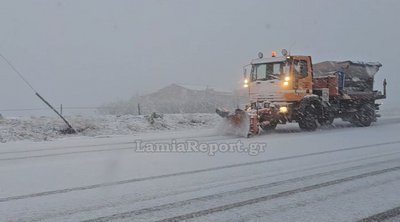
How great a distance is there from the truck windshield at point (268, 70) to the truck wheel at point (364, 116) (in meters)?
5.25

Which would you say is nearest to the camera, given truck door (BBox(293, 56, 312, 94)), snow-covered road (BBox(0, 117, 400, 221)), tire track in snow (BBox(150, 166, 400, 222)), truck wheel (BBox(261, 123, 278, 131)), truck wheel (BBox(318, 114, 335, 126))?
tire track in snow (BBox(150, 166, 400, 222))

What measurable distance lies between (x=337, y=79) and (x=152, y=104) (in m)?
25.3

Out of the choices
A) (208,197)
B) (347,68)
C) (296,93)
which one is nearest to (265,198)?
(208,197)

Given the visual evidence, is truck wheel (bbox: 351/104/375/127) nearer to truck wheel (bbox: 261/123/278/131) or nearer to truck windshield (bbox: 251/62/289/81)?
truck wheel (bbox: 261/123/278/131)

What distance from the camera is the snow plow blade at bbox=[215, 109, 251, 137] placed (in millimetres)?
15242

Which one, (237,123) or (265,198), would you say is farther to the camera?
(237,123)

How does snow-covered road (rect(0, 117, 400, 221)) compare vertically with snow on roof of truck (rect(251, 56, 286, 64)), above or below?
below

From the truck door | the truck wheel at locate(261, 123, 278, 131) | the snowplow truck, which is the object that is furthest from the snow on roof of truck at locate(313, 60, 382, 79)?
the truck wheel at locate(261, 123, 278, 131)

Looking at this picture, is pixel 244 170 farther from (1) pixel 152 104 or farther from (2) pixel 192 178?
(1) pixel 152 104

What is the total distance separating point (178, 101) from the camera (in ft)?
143

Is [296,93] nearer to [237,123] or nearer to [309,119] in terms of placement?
[309,119]

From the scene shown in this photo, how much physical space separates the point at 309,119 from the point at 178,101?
27191mm

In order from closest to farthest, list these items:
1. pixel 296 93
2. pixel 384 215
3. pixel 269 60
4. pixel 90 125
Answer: pixel 384 215
pixel 296 93
pixel 269 60
pixel 90 125

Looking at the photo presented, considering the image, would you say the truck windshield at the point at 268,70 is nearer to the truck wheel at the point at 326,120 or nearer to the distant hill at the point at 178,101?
the truck wheel at the point at 326,120
